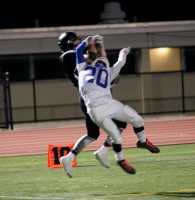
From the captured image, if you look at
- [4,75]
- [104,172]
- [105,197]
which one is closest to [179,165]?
[104,172]

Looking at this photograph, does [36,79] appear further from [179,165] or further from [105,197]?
[105,197]

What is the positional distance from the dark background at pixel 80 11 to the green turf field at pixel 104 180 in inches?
948

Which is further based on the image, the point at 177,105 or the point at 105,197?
the point at 177,105

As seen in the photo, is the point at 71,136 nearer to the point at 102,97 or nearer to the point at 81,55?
the point at 81,55

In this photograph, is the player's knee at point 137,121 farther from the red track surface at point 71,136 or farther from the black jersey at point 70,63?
the red track surface at point 71,136

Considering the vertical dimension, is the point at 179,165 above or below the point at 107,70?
below

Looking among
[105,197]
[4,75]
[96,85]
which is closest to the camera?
[105,197]

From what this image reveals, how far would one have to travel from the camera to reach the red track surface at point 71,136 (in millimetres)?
17438

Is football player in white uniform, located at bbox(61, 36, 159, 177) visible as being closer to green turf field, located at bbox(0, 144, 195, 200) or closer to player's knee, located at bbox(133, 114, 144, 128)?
player's knee, located at bbox(133, 114, 144, 128)

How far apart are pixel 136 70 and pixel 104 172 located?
1848 centimetres

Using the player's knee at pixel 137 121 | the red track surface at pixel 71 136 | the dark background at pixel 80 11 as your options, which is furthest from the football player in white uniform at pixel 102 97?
the dark background at pixel 80 11

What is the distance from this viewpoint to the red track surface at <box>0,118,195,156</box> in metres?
17.4

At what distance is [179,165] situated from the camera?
1201 centimetres

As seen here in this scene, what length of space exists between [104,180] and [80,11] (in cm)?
2810
